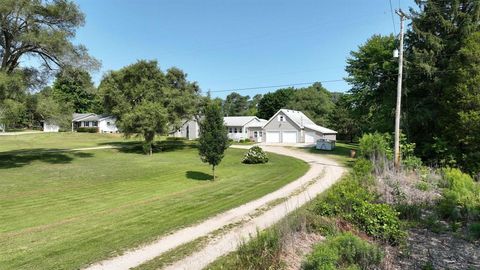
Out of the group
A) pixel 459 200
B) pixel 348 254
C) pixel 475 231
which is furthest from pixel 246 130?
pixel 348 254

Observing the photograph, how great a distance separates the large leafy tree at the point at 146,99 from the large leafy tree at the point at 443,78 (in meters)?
21.5

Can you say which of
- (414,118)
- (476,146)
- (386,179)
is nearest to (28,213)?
(386,179)

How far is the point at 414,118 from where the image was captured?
25703mm

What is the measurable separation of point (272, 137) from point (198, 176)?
3352cm

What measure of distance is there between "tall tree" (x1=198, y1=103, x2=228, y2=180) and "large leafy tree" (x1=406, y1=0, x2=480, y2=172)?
1487 cm

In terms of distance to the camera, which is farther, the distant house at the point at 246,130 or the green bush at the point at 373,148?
the distant house at the point at 246,130

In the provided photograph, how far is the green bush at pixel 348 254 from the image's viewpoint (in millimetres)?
5855

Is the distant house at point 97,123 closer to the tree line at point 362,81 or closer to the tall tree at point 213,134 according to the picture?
the tree line at point 362,81

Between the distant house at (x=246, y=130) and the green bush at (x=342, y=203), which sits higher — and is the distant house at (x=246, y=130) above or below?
above

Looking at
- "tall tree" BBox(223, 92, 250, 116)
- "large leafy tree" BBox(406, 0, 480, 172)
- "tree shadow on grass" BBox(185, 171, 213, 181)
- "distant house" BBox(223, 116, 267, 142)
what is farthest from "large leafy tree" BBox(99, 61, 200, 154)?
"tall tree" BBox(223, 92, 250, 116)

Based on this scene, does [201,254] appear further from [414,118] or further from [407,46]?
[407,46]

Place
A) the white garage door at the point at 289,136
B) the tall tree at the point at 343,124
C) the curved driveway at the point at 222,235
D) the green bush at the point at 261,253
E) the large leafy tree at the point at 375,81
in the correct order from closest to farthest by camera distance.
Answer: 1. the green bush at the point at 261,253
2. the curved driveway at the point at 222,235
3. the large leafy tree at the point at 375,81
4. the white garage door at the point at 289,136
5. the tall tree at the point at 343,124

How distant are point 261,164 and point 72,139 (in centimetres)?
3490

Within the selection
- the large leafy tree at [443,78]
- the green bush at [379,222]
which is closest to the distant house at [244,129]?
the large leafy tree at [443,78]
